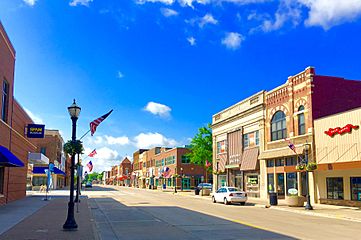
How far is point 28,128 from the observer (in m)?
33.5

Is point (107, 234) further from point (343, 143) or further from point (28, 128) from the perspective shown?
point (28, 128)

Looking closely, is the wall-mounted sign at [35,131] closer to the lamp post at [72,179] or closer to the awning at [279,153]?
the lamp post at [72,179]

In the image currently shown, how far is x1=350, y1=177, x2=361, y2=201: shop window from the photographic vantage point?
2712 centimetres

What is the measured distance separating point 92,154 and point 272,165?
56.2 feet

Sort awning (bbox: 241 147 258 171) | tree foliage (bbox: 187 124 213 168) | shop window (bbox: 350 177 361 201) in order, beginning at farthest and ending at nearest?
tree foliage (bbox: 187 124 213 168), awning (bbox: 241 147 258 171), shop window (bbox: 350 177 361 201)

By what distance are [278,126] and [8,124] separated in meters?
23.1

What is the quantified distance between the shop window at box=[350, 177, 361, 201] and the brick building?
2204 centimetres

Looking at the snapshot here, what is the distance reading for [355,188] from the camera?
27.5 meters

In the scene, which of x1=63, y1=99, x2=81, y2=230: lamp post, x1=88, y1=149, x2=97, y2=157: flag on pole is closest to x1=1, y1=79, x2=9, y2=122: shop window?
x1=63, y1=99, x2=81, y2=230: lamp post

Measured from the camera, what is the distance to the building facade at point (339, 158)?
26109 millimetres

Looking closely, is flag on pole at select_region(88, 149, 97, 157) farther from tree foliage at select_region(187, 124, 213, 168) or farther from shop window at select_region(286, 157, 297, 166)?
tree foliage at select_region(187, 124, 213, 168)

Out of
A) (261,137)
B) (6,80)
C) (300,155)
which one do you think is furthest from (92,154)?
(300,155)

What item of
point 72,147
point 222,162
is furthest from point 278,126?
point 72,147

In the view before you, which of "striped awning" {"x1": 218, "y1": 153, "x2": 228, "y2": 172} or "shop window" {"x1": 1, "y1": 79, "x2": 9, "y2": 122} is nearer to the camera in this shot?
"shop window" {"x1": 1, "y1": 79, "x2": 9, "y2": 122}
